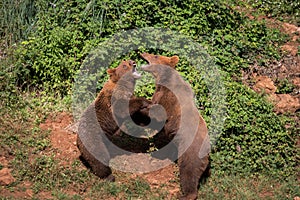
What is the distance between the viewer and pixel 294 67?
9977mm

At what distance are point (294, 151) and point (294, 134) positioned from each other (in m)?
0.35

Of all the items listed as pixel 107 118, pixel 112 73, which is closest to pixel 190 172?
pixel 107 118

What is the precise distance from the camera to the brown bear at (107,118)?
311 inches

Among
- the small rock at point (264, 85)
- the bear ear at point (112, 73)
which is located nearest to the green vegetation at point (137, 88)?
the small rock at point (264, 85)

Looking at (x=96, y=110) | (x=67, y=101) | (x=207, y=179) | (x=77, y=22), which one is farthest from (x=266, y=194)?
(x=77, y=22)

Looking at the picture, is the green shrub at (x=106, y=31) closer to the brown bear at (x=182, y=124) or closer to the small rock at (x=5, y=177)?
the brown bear at (x=182, y=124)

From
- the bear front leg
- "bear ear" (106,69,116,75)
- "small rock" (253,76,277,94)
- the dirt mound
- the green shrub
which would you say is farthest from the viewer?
"small rock" (253,76,277,94)

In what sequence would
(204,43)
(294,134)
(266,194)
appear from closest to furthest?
(266,194) → (294,134) → (204,43)

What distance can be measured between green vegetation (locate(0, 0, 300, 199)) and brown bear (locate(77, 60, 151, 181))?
11.8 inches

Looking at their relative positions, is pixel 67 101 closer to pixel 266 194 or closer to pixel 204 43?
pixel 204 43

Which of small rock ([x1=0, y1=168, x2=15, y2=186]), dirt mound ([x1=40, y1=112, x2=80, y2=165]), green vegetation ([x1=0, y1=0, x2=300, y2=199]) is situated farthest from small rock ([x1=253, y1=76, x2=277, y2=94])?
small rock ([x1=0, y1=168, x2=15, y2=186])

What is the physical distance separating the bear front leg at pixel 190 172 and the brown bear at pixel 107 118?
103cm

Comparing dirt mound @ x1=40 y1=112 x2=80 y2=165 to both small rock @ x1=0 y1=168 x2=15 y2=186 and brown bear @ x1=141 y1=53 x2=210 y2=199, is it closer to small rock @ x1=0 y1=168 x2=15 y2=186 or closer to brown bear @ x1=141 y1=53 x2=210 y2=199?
small rock @ x1=0 y1=168 x2=15 y2=186

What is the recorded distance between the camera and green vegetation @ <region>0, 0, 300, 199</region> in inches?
314
